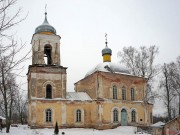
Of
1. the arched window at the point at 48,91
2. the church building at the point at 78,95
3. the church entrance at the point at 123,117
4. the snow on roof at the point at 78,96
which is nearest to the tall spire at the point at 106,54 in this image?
the church building at the point at 78,95

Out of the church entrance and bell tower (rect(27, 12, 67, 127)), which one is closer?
bell tower (rect(27, 12, 67, 127))

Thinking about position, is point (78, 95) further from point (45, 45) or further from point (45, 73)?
point (45, 45)

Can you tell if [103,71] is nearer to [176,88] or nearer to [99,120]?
[99,120]

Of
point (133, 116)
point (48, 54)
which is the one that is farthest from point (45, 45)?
point (133, 116)

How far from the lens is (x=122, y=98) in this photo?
32125mm

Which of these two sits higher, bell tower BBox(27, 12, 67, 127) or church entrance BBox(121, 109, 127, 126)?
bell tower BBox(27, 12, 67, 127)

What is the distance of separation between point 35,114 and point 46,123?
56.7 inches

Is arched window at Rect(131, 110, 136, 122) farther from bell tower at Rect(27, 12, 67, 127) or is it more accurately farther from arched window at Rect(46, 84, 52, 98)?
arched window at Rect(46, 84, 52, 98)

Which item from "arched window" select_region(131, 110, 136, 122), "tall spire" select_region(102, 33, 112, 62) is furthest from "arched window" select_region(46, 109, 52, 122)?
"tall spire" select_region(102, 33, 112, 62)

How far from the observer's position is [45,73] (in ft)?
94.9

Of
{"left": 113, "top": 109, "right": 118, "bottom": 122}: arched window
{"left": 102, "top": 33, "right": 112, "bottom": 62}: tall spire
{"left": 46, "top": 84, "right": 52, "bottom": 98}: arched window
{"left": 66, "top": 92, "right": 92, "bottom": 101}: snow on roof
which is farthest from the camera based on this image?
{"left": 102, "top": 33, "right": 112, "bottom": 62}: tall spire

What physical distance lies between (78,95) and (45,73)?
4.81m

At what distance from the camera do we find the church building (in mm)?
28359

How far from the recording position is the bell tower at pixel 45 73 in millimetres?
28141
